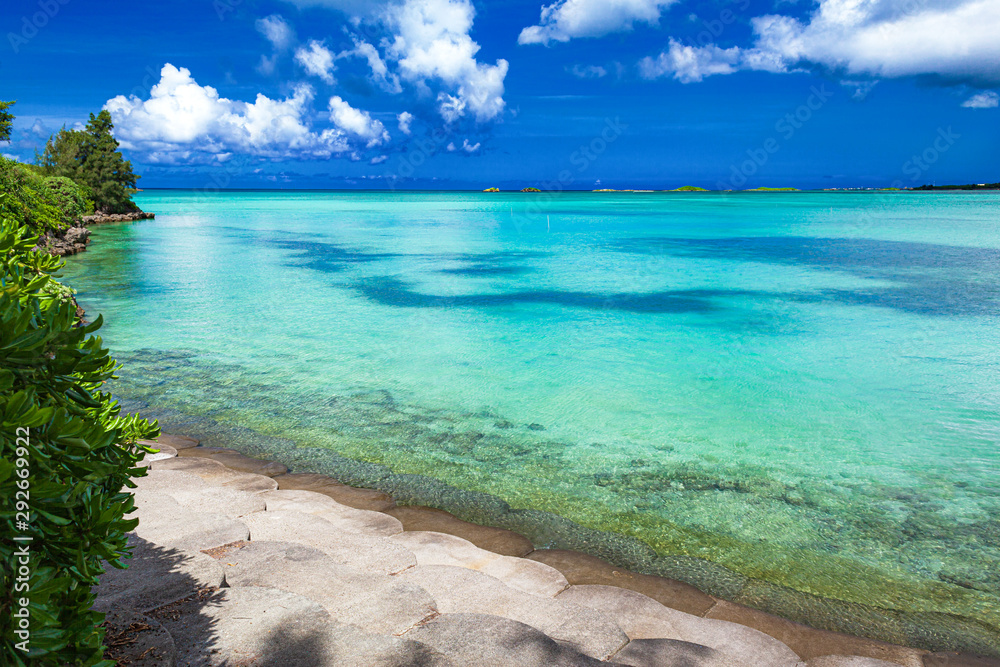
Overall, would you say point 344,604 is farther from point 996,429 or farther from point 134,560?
point 996,429

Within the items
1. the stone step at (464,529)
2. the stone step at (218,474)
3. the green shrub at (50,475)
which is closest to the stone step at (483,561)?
the stone step at (464,529)

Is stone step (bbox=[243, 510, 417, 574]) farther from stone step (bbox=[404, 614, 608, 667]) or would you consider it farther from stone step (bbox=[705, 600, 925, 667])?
stone step (bbox=[705, 600, 925, 667])

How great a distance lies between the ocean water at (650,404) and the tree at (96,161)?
147ft

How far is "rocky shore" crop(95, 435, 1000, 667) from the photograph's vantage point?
11.7 ft

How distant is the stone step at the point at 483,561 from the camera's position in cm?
521

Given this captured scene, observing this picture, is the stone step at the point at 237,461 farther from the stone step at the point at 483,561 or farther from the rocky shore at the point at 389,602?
the stone step at the point at 483,561

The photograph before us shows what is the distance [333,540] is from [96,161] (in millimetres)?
71718

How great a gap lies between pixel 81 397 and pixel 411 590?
9.23 feet

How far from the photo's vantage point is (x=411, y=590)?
14.5 ft

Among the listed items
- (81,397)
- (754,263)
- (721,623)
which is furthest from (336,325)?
(754,263)

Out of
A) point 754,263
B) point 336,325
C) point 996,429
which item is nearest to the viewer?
point 996,429

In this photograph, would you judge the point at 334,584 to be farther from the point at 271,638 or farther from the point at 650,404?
the point at 650,404

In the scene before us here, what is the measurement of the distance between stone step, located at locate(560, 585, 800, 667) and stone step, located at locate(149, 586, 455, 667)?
5.74ft

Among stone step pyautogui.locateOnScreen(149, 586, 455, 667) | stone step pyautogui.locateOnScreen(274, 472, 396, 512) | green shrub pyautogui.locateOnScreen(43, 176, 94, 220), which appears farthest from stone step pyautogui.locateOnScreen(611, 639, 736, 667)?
green shrub pyautogui.locateOnScreen(43, 176, 94, 220)
